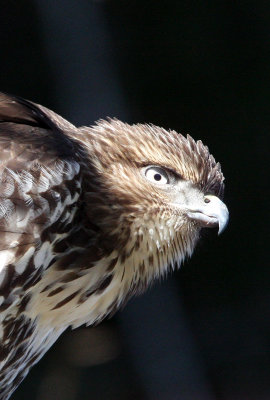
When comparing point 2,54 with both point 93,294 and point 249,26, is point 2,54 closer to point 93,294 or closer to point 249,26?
point 249,26

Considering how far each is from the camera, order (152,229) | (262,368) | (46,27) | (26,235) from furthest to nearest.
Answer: (262,368)
(46,27)
(152,229)
(26,235)

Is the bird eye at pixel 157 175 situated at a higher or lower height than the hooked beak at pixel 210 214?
higher

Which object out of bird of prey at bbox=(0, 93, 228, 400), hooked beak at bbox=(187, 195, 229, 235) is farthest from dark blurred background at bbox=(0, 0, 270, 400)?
hooked beak at bbox=(187, 195, 229, 235)

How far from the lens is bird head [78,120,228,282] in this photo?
5.87 ft

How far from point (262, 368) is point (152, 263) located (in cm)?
108

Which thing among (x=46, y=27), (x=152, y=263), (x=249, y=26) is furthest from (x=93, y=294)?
(x=249, y=26)

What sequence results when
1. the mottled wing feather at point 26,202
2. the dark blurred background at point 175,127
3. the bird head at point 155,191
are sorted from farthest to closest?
the dark blurred background at point 175,127, the bird head at point 155,191, the mottled wing feather at point 26,202

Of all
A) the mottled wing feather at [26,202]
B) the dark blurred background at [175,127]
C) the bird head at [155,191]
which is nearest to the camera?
the mottled wing feather at [26,202]

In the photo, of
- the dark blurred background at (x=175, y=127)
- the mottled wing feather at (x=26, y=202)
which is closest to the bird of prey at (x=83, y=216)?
the mottled wing feather at (x=26, y=202)

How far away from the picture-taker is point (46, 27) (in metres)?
2.46

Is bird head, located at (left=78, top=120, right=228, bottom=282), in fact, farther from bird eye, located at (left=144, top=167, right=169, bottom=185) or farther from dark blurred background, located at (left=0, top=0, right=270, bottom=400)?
dark blurred background, located at (left=0, top=0, right=270, bottom=400)

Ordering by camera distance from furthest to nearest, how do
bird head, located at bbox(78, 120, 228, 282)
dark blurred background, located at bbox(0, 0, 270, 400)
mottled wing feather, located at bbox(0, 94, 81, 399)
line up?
dark blurred background, located at bbox(0, 0, 270, 400) → bird head, located at bbox(78, 120, 228, 282) → mottled wing feather, located at bbox(0, 94, 81, 399)

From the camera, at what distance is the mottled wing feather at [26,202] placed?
61.3 inches

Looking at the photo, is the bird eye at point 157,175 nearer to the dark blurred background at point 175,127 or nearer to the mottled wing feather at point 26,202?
the mottled wing feather at point 26,202
